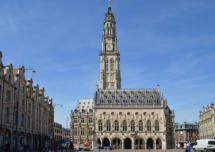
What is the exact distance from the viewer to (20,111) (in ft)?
153

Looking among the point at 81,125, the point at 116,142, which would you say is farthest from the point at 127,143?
the point at 81,125

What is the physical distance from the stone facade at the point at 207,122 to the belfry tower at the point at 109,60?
119ft

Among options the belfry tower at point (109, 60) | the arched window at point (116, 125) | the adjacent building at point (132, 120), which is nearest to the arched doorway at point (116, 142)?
the adjacent building at point (132, 120)

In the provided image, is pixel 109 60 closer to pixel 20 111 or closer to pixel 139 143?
pixel 139 143

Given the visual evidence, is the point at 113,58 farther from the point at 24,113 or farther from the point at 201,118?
the point at 24,113

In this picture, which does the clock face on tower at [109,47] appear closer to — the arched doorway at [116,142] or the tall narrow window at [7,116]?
the arched doorway at [116,142]

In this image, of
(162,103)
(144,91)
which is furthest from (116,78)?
(162,103)

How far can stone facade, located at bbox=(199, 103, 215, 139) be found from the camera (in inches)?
3221

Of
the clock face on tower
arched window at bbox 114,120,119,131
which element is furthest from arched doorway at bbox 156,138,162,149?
the clock face on tower

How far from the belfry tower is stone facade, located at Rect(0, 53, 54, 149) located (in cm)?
4803

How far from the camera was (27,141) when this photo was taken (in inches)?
2035

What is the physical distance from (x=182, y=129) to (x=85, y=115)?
53.8 metres

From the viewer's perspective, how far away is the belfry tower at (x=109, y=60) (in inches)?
4457

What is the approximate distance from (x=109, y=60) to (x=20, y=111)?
73.1 metres
